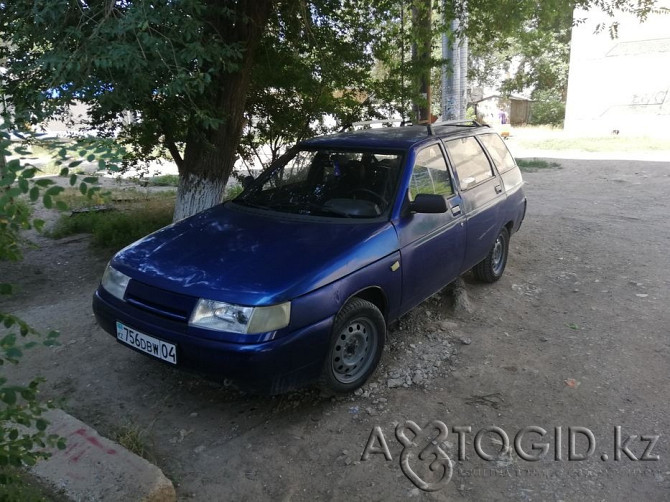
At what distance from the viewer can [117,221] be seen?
23.7 feet

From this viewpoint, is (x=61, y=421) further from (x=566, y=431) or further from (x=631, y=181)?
(x=631, y=181)

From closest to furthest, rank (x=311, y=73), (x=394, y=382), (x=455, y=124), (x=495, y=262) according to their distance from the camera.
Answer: (x=394, y=382) < (x=455, y=124) < (x=495, y=262) < (x=311, y=73)

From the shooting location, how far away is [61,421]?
3.05 meters

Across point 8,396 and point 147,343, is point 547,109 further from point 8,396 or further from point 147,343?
point 8,396

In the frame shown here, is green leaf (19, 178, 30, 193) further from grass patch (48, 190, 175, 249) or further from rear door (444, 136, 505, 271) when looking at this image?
grass patch (48, 190, 175, 249)

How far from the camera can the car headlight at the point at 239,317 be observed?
9.79ft

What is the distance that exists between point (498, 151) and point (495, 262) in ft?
3.73

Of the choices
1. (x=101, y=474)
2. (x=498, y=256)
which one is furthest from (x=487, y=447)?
(x=498, y=256)

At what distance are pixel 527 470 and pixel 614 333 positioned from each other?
6.80 ft

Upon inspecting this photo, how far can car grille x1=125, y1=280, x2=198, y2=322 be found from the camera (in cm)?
312

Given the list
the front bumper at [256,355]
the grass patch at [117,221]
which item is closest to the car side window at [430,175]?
the front bumper at [256,355]

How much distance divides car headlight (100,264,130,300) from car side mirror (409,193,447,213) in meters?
1.99

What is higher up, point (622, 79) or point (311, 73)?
point (311, 73)

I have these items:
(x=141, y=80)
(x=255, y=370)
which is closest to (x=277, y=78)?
(x=141, y=80)
